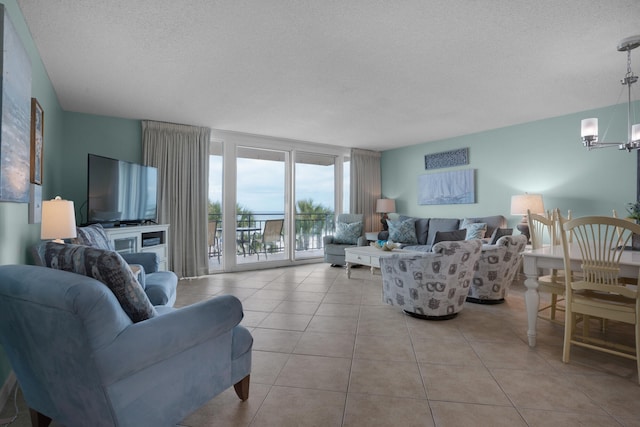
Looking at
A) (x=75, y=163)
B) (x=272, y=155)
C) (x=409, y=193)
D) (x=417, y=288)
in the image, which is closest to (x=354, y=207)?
(x=409, y=193)

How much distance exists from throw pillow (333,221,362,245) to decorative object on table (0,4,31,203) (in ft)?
15.1

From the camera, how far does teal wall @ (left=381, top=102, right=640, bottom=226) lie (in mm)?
4207

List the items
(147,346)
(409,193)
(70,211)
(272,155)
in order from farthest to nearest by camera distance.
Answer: (409,193)
(272,155)
(70,211)
(147,346)

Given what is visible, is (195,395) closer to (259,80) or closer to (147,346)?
(147,346)

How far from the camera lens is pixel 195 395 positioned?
150 cm

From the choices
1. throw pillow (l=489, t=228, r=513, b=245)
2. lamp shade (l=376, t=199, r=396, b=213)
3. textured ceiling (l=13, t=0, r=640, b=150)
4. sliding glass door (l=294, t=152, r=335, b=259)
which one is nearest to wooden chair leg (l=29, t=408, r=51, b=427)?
textured ceiling (l=13, t=0, r=640, b=150)

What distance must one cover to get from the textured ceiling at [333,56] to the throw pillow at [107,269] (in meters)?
1.69

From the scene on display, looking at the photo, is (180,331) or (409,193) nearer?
(180,331)

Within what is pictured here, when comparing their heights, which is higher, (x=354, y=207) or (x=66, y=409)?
(x=354, y=207)

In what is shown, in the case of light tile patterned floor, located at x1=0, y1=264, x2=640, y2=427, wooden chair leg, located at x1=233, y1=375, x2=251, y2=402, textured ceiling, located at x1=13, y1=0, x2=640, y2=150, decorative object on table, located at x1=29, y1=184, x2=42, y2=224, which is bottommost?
light tile patterned floor, located at x1=0, y1=264, x2=640, y2=427

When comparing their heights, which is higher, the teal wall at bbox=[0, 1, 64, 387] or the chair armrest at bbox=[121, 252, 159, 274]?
the teal wall at bbox=[0, 1, 64, 387]

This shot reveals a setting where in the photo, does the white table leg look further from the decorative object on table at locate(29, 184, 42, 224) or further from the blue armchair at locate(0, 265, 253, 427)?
the decorative object on table at locate(29, 184, 42, 224)

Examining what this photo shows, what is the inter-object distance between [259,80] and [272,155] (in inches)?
116

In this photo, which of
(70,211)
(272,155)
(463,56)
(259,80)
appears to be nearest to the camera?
(70,211)
